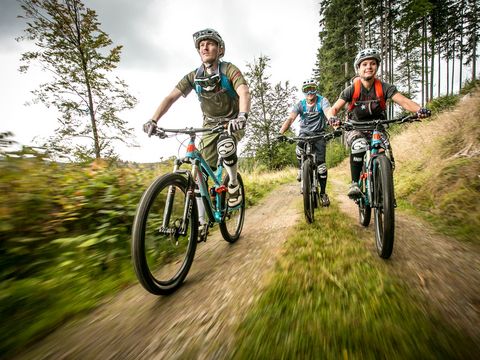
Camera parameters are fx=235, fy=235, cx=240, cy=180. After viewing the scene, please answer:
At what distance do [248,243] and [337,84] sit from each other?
1103 inches

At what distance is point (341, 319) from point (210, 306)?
91cm

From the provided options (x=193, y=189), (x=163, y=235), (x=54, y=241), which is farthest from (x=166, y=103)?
Answer: (x=54, y=241)

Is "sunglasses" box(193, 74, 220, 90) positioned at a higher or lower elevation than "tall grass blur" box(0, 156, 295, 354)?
higher

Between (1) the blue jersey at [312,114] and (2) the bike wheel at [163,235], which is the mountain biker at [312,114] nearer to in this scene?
(1) the blue jersey at [312,114]

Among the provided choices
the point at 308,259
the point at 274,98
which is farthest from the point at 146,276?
the point at 274,98

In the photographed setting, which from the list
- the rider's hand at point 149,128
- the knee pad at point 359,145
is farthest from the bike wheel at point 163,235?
the knee pad at point 359,145

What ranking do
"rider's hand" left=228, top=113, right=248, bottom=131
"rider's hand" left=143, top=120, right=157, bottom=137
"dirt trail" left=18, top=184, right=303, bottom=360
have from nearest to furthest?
"dirt trail" left=18, top=184, right=303, bottom=360 → "rider's hand" left=228, top=113, right=248, bottom=131 → "rider's hand" left=143, top=120, right=157, bottom=137

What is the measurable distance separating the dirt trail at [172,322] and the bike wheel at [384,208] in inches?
43.2

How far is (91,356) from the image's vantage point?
138 centimetres

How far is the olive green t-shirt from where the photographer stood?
3.27m

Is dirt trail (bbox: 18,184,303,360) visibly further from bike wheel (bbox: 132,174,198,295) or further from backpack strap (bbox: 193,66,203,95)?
backpack strap (bbox: 193,66,203,95)

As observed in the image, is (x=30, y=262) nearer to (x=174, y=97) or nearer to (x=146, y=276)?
(x=146, y=276)

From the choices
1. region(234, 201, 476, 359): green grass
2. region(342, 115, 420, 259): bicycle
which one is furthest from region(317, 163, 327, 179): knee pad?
region(234, 201, 476, 359): green grass

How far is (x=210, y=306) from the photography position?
1.78 meters
